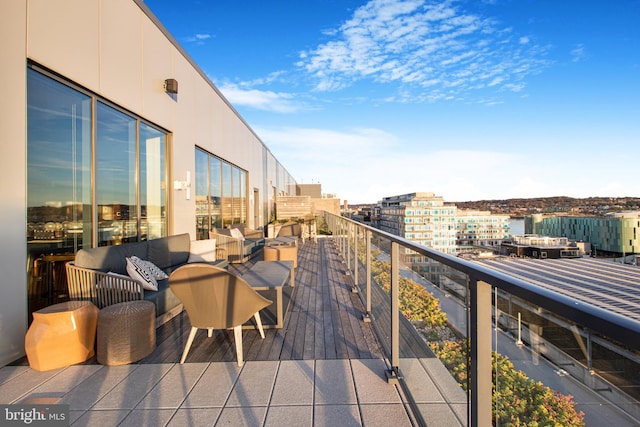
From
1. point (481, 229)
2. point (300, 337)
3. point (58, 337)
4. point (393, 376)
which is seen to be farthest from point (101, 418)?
point (481, 229)

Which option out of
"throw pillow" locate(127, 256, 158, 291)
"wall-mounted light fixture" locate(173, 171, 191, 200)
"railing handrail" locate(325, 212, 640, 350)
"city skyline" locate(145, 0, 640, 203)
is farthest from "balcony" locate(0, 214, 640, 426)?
"city skyline" locate(145, 0, 640, 203)

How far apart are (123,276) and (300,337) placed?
1812 mm

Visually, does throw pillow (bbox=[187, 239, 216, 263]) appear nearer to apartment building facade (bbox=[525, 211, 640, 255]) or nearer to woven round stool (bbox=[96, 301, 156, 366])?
woven round stool (bbox=[96, 301, 156, 366])

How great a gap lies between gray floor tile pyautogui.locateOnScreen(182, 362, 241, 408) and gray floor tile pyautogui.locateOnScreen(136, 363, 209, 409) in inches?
1.8

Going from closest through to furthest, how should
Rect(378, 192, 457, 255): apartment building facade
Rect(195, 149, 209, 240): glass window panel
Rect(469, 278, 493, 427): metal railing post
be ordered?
Rect(469, 278, 493, 427): metal railing post, Rect(195, 149, 209, 240): glass window panel, Rect(378, 192, 457, 255): apartment building facade

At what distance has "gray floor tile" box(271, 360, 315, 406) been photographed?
209 centimetres

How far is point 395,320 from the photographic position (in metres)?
2.31

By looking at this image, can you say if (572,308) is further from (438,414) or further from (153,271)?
(153,271)

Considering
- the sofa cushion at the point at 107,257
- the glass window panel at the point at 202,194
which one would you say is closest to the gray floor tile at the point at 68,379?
the sofa cushion at the point at 107,257

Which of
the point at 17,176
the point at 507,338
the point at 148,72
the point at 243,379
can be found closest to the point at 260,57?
the point at 148,72

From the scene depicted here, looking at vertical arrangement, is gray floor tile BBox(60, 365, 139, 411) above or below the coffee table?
below

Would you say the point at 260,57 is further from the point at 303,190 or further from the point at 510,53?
the point at 303,190

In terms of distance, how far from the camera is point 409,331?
Result: 196 cm

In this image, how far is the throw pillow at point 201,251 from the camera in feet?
18.6
